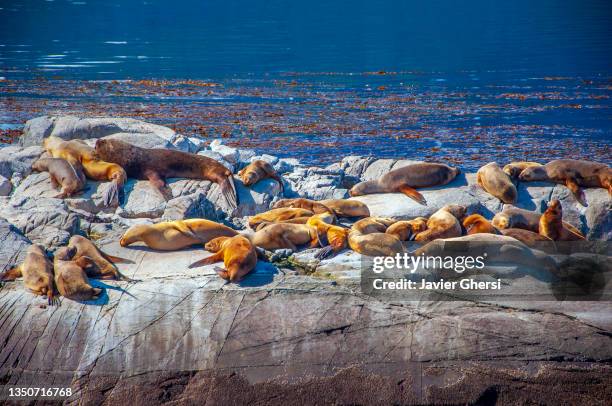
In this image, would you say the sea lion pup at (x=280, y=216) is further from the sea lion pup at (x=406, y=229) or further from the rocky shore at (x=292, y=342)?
the rocky shore at (x=292, y=342)

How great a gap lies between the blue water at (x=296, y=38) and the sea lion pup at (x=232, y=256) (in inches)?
705

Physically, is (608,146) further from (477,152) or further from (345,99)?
(345,99)

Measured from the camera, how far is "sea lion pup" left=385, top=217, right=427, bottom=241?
8.58 m

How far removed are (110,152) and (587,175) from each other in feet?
23.7

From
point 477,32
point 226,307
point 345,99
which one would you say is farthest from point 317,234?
point 477,32

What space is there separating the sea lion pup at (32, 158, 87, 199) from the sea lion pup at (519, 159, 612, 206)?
657cm

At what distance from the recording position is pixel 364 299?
278 inches

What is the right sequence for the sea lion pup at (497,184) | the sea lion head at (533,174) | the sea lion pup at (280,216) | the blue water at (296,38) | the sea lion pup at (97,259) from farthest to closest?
1. the blue water at (296,38)
2. the sea lion head at (533,174)
3. the sea lion pup at (497,184)
4. the sea lion pup at (280,216)
5. the sea lion pup at (97,259)

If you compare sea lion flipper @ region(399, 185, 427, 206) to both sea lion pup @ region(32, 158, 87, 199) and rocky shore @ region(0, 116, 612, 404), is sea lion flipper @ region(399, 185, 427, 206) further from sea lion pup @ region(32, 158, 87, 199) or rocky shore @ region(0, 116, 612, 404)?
sea lion pup @ region(32, 158, 87, 199)

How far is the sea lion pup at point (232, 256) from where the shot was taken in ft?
24.1

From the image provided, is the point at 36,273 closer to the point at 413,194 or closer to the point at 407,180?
the point at 413,194

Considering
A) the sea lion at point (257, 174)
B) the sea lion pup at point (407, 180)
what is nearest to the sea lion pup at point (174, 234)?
the sea lion at point (257, 174)

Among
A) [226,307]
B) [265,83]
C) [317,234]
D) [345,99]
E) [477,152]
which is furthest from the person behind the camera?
[265,83]

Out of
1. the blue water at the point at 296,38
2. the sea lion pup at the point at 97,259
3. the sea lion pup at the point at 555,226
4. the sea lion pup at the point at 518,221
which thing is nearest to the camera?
the sea lion pup at the point at 97,259
